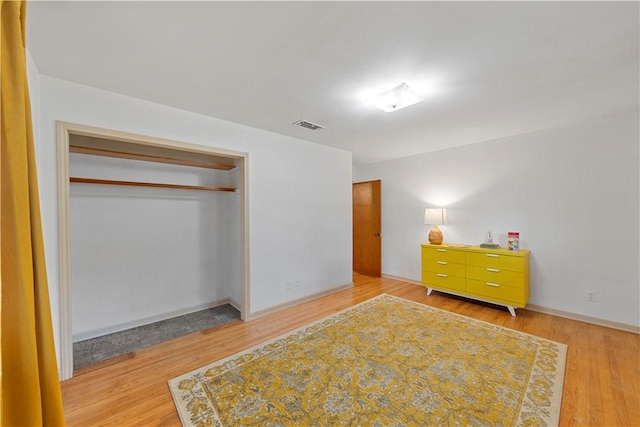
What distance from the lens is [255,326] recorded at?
9.75ft

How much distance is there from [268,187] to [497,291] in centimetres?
332

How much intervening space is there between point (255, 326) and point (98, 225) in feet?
6.94

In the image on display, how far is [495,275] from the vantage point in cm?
335

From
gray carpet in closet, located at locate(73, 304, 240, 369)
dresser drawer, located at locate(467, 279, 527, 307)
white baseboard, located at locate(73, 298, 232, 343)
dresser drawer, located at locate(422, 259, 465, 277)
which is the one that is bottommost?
gray carpet in closet, located at locate(73, 304, 240, 369)

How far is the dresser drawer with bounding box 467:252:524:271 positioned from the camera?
10.4ft

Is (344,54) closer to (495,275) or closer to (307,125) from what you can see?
(307,125)

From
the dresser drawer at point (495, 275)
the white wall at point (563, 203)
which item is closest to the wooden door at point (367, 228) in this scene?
the white wall at point (563, 203)

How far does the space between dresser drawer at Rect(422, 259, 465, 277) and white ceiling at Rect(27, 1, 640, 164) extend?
2.11 m

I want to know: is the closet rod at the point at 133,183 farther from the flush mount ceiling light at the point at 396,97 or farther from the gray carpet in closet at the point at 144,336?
the flush mount ceiling light at the point at 396,97

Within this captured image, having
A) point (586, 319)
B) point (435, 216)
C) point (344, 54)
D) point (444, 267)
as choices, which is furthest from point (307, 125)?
point (586, 319)

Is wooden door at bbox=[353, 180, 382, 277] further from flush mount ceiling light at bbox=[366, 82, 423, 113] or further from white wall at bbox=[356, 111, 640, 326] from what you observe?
flush mount ceiling light at bbox=[366, 82, 423, 113]

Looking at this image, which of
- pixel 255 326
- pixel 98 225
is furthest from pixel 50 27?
pixel 255 326

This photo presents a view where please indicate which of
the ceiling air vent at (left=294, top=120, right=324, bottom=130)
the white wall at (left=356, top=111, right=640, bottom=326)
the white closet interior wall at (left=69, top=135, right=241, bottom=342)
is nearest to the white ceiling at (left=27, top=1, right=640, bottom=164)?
the ceiling air vent at (left=294, top=120, right=324, bottom=130)

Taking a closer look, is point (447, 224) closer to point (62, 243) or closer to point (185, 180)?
point (185, 180)
